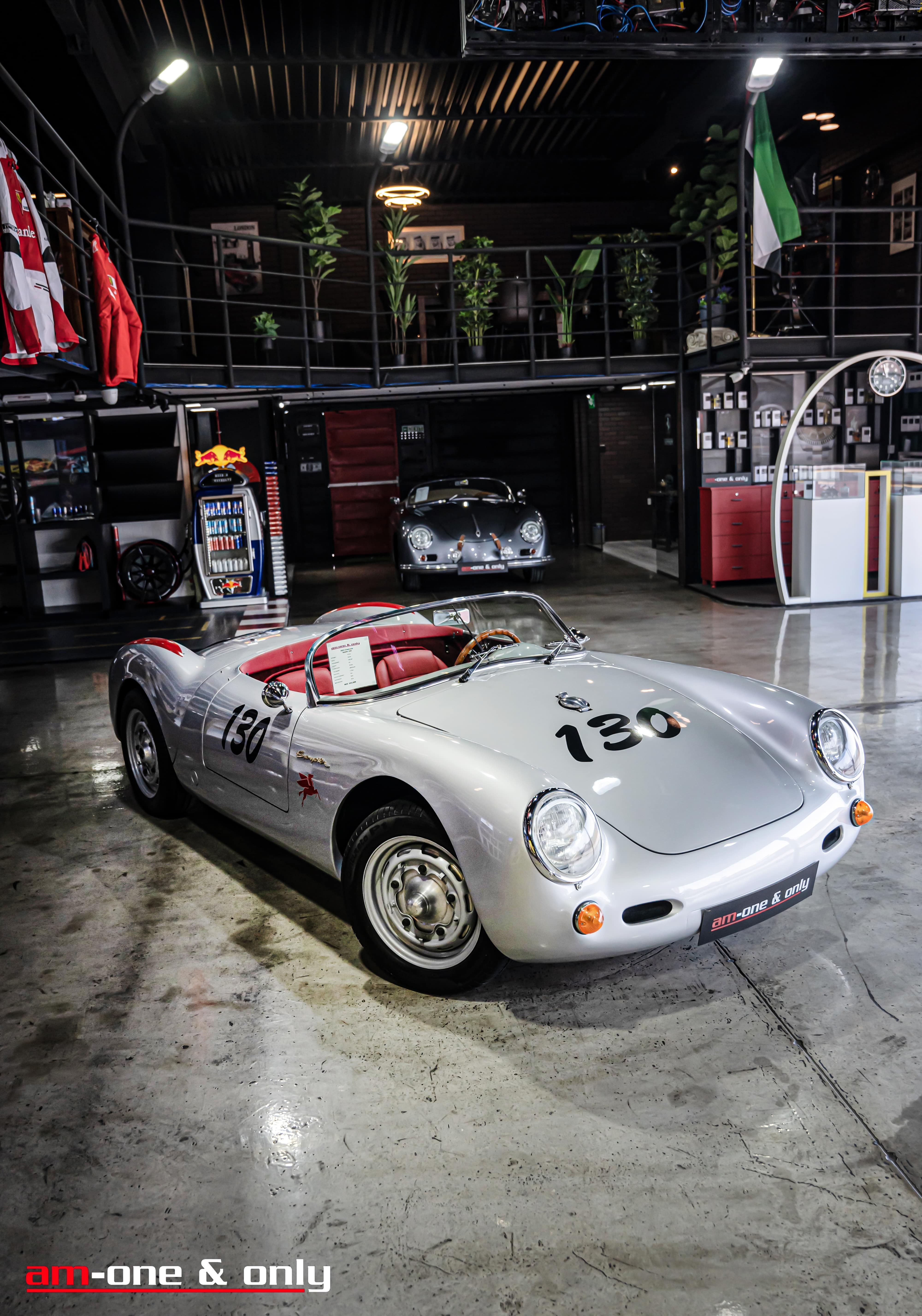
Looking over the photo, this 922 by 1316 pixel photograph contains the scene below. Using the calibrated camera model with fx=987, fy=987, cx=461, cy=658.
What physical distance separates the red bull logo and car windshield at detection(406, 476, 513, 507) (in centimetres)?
206

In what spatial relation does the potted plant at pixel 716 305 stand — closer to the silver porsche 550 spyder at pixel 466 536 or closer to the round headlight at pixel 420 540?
the silver porsche 550 spyder at pixel 466 536

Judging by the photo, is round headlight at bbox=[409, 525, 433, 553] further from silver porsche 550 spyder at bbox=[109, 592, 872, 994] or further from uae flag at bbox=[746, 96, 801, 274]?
silver porsche 550 spyder at bbox=[109, 592, 872, 994]

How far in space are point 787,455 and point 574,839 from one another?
8.32 meters

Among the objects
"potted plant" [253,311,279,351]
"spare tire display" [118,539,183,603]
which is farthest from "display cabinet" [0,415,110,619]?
"potted plant" [253,311,279,351]

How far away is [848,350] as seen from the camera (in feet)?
33.8

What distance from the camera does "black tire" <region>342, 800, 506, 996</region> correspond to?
2.76m

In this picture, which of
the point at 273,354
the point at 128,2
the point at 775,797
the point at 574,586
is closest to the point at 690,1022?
the point at 775,797

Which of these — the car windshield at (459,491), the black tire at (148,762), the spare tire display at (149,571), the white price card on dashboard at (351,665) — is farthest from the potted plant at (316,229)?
the white price card on dashboard at (351,665)

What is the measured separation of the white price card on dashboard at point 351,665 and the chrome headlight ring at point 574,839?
1047mm

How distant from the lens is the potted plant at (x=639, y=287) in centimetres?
1119

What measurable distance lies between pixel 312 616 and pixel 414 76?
589 cm

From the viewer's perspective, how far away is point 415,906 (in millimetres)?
2828

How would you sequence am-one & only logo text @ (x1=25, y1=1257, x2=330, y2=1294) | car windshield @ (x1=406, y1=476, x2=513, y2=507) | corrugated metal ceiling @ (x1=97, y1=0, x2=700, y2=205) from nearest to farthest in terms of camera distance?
am-one & only logo text @ (x1=25, y1=1257, x2=330, y2=1294) < corrugated metal ceiling @ (x1=97, y1=0, x2=700, y2=205) < car windshield @ (x1=406, y1=476, x2=513, y2=507)

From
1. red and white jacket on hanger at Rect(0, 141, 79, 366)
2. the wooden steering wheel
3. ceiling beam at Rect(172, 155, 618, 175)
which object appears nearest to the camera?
the wooden steering wheel
